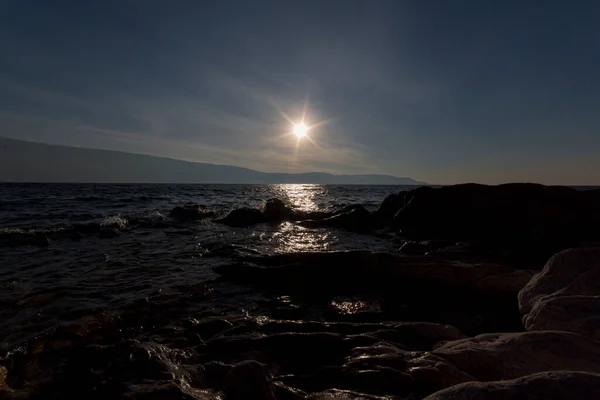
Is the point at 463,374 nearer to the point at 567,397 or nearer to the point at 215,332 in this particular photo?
the point at 567,397

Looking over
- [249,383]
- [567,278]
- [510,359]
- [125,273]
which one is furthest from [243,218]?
[510,359]

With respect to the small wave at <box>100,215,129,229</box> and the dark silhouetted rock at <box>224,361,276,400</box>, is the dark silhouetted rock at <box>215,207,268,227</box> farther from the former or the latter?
the dark silhouetted rock at <box>224,361,276,400</box>

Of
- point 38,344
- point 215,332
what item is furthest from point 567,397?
point 38,344

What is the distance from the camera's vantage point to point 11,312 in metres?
5.75

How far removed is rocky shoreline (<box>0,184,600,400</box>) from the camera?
353 cm

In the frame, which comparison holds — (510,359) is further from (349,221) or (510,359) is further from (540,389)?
(349,221)

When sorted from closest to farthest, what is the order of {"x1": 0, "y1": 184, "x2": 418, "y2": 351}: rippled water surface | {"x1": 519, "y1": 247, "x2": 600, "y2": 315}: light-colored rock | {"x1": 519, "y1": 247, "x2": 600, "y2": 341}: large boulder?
{"x1": 519, "y1": 247, "x2": 600, "y2": 341}: large boulder, {"x1": 519, "y1": 247, "x2": 600, "y2": 315}: light-colored rock, {"x1": 0, "y1": 184, "x2": 418, "y2": 351}: rippled water surface

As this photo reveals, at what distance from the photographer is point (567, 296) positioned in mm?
4672

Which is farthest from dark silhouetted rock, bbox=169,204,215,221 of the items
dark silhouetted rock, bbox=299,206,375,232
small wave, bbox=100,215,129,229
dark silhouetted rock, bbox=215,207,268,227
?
dark silhouetted rock, bbox=299,206,375,232

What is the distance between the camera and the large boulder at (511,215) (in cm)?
1051

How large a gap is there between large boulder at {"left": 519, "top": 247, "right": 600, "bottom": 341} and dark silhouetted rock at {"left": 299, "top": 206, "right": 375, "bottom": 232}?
1183 centimetres

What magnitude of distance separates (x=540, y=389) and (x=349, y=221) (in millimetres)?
15403

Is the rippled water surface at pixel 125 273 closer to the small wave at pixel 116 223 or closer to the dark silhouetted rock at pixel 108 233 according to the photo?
the small wave at pixel 116 223

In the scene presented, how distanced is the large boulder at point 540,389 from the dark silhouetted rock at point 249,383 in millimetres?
1661
